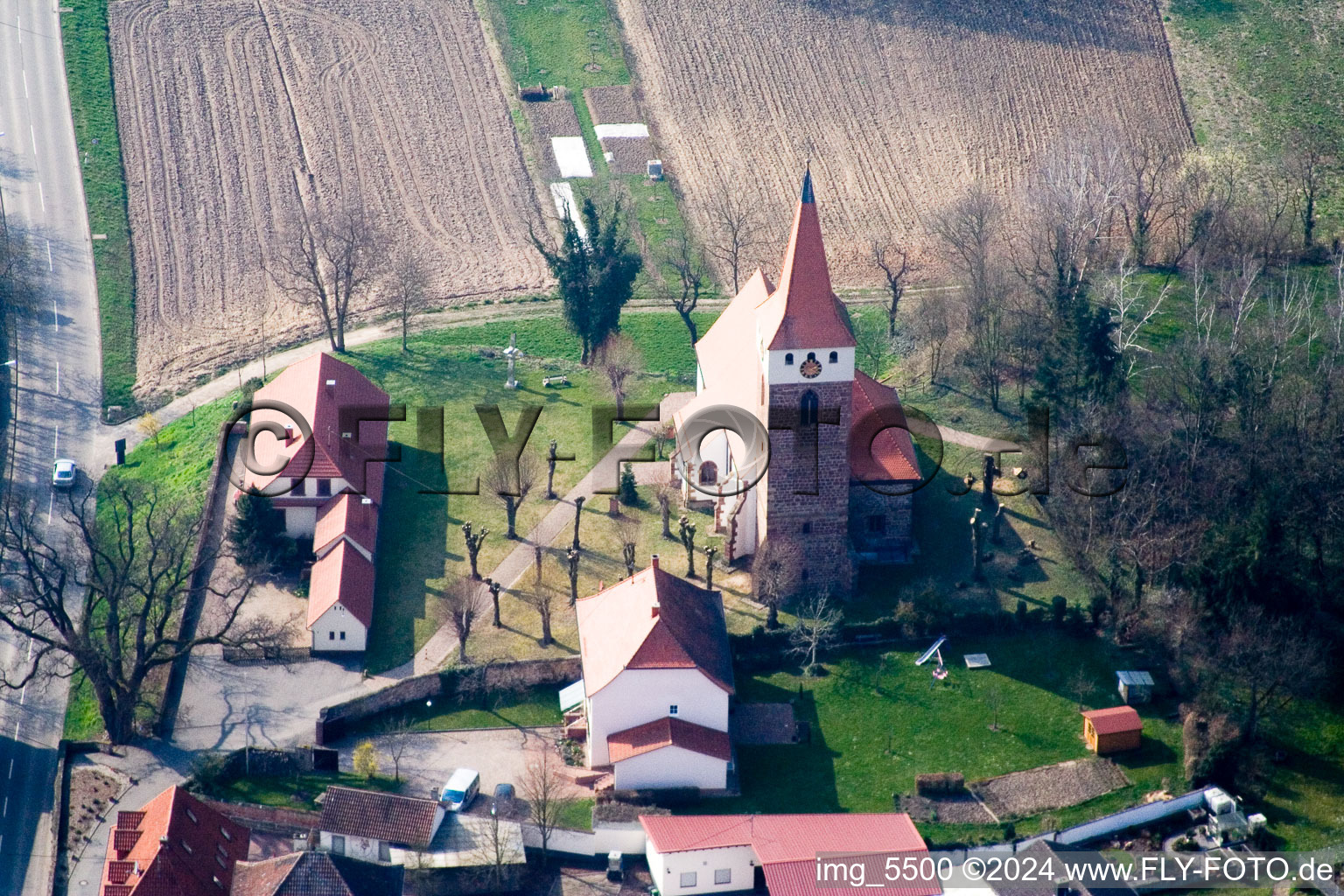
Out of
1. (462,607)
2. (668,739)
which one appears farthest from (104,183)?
(668,739)

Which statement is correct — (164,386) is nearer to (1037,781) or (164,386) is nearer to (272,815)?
(272,815)

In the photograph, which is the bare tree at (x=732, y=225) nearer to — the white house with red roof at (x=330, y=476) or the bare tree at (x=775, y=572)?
the white house with red roof at (x=330, y=476)

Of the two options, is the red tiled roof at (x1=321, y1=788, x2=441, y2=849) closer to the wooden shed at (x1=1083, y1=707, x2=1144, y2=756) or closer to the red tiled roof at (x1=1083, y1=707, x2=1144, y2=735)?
the wooden shed at (x1=1083, y1=707, x2=1144, y2=756)

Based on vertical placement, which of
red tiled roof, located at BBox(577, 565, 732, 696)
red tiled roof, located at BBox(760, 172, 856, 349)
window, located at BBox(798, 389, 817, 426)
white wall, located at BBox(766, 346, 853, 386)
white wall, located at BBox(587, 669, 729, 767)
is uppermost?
red tiled roof, located at BBox(760, 172, 856, 349)

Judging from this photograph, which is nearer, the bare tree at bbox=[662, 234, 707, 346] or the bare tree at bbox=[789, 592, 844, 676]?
the bare tree at bbox=[789, 592, 844, 676]

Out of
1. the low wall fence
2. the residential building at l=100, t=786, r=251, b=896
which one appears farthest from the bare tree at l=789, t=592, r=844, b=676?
the residential building at l=100, t=786, r=251, b=896

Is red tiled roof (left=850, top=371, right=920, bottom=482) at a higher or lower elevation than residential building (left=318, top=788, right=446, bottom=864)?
higher

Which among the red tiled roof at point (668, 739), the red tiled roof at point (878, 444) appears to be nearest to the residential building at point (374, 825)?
the red tiled roof at point (668, 739)
